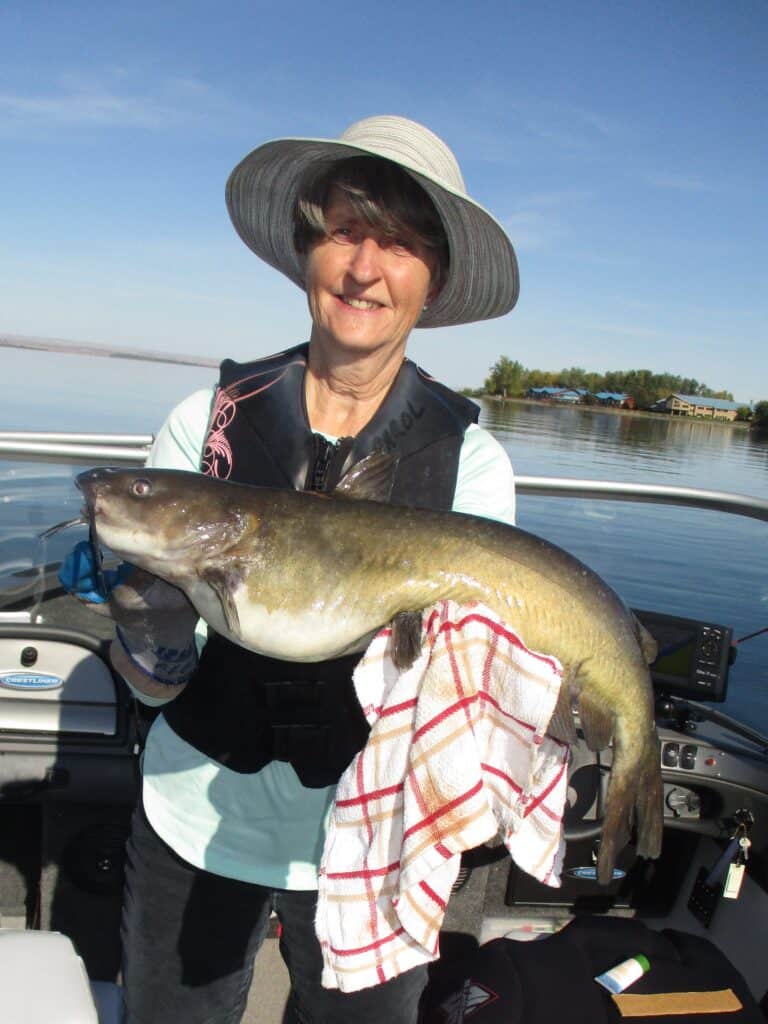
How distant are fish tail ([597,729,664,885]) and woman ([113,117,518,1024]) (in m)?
0.70

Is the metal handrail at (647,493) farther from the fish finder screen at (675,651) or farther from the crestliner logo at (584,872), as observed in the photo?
the crestliner logo at (584,872)

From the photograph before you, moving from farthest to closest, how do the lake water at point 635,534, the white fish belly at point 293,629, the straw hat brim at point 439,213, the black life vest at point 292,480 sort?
the lake water at point 635,534 < the straw hat brim at point 439,213 < the black life vest at point 292,480 < the white fish belly at point 293,629

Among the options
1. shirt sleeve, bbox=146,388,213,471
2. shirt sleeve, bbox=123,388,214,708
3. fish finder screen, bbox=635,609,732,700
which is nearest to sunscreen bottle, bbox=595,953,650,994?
fish finder screen, bbox=635,609,732,700

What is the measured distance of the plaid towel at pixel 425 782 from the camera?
1.72 m

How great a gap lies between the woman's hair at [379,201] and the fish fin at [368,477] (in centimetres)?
68

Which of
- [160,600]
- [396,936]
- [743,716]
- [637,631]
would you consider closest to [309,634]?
[160,600]

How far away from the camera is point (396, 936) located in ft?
5.95

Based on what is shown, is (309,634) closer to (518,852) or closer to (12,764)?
(518,852)

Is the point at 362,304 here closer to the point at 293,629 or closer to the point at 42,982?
the point at 293,629

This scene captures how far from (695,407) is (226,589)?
104442 millimetres

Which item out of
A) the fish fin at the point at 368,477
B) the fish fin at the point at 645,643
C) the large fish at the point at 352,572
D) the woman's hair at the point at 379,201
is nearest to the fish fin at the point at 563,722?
the large fish at the point at 352,572

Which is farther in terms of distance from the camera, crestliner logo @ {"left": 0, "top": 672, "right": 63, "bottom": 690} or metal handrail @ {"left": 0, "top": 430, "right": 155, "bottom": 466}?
metal handrail @ {"left": 0, "top": 430, "right": 155, "bottom": 466}

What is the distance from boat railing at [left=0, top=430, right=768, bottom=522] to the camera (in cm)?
377

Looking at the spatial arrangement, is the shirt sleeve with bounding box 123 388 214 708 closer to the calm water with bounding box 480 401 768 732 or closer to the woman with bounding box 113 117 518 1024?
the woman with bounding box 113 117 518 1024
